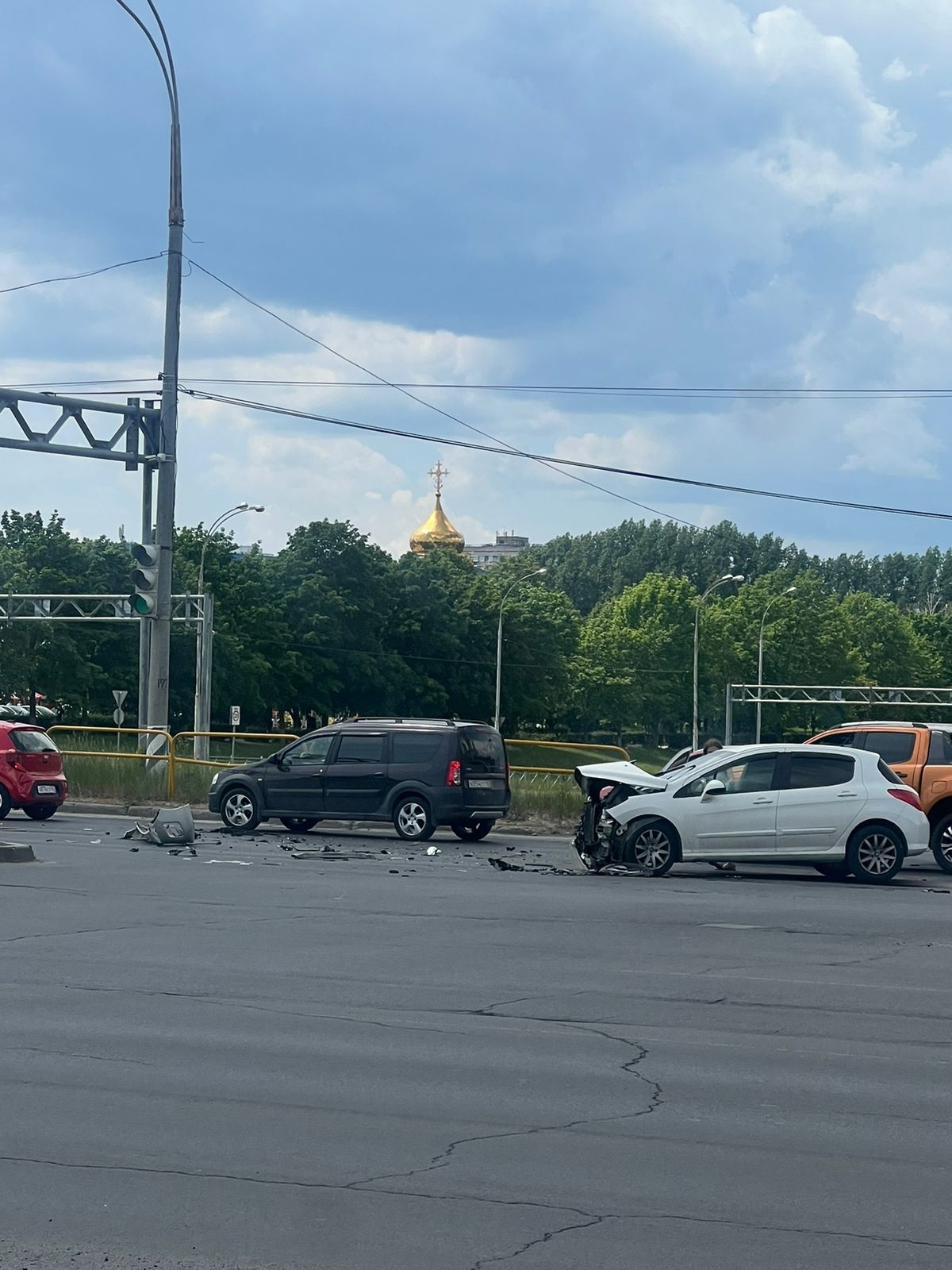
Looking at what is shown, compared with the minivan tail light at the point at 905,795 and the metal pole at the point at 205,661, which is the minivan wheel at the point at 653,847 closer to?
the minivan tail light at the point at 905,795

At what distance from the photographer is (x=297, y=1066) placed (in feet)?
26.2

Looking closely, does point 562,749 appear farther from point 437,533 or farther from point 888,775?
point 437,533

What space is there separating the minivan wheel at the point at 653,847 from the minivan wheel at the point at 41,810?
11330 mm

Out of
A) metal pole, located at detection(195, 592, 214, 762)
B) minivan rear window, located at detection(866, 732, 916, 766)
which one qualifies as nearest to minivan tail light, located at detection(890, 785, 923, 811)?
minivan rear window, located at detection(866, 732, 916, 766)

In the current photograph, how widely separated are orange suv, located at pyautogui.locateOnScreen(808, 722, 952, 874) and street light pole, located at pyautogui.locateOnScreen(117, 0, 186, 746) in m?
12.8

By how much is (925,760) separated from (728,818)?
3.82 m

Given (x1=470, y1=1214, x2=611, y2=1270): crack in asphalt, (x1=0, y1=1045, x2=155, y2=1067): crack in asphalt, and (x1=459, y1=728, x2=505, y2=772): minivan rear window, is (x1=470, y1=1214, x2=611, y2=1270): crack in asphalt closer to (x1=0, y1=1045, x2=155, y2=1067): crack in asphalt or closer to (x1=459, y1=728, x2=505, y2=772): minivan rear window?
(x1=0, y1=1045, x2=155, y2=1067): crack in asphalt

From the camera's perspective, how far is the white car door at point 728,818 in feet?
61.2

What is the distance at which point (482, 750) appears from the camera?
2367cm

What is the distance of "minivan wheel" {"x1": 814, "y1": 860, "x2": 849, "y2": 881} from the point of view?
1891 centimetres

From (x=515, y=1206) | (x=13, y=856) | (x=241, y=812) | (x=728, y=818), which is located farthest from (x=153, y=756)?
(x=515, y=1206)

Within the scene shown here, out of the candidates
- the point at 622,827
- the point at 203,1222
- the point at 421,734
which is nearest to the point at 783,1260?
the point at 203,1222

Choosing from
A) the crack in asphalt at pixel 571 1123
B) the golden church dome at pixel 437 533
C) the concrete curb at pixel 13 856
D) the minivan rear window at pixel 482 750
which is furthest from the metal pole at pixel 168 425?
the golden church dome at pixel 437 533

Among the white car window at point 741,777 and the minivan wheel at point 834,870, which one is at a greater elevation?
the white car window at point 741,777
